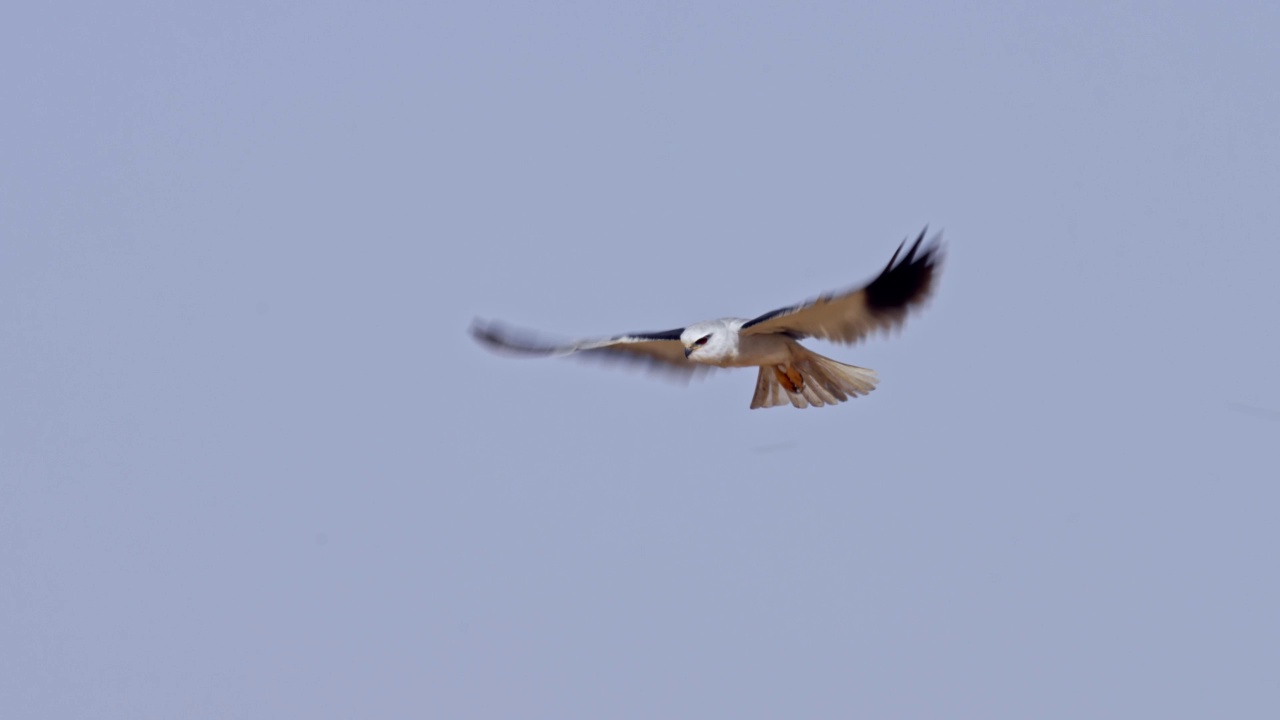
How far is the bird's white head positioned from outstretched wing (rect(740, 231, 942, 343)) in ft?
2.01

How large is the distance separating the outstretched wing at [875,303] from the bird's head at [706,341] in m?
0.64

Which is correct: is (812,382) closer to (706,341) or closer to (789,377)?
(789,377)

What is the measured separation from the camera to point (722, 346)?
44.3 ft

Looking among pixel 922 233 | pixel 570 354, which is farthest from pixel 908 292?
pixel 570 354

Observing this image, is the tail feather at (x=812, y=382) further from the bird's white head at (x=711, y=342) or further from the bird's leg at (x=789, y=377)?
the bird's white head at (x=711, y=342)

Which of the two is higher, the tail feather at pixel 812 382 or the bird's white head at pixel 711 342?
the bird's white head at pixel 711 342

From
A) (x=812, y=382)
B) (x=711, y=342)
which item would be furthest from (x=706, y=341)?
(x=812, y=382)

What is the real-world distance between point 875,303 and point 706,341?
151cm

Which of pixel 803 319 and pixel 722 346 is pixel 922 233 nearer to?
pixel 803 319

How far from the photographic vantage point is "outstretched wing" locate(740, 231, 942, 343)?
12.2 metres

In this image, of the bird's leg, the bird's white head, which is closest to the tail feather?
the bird's leg

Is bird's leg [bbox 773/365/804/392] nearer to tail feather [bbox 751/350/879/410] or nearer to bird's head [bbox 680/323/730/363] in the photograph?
tail feather [bbox 751/350/879/410]

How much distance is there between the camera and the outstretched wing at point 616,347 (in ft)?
46.7

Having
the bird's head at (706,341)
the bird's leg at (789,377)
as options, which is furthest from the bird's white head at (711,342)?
the bird's leg at (789,377)
